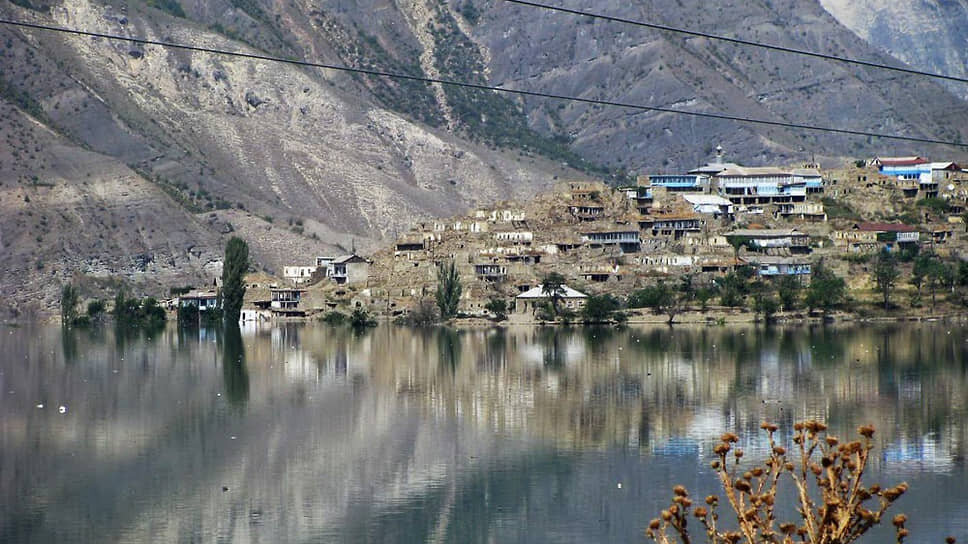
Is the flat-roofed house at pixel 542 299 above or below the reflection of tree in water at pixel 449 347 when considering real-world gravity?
above

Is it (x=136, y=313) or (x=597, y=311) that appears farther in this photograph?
(x=136, y=313)

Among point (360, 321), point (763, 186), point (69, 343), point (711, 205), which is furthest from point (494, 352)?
point (763, 186)

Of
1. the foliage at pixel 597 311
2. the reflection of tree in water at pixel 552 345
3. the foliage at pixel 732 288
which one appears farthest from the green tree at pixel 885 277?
the reflection of tree in water at pixel 552 345

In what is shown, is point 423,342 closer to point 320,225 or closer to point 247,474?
point 247,474

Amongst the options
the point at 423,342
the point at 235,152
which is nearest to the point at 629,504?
the point at 423,342

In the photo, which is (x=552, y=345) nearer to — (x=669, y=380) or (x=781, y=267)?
(x=669, y=380)

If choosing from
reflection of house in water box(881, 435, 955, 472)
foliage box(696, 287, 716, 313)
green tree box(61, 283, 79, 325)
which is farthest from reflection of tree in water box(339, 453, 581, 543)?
green tree box(61, 283, 79, 325)

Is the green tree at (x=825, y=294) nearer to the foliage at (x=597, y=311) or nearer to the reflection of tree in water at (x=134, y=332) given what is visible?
the foliage at (x=597, y=311)
